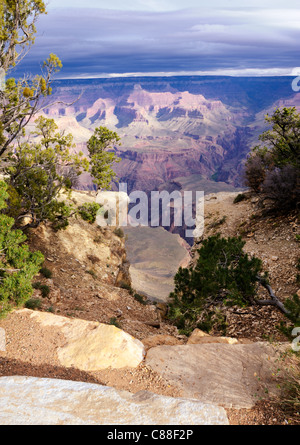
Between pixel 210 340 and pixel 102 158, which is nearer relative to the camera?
pixel 210 340

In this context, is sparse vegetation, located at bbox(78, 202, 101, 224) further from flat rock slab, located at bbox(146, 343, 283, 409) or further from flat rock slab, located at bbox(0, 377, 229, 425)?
flat rock slab, located at bbox(0, 377, 229, 425)

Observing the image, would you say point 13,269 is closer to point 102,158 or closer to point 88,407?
point 88,407

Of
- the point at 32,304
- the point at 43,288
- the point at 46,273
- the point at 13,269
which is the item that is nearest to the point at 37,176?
the point at 46,273

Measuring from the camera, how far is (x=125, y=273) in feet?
89.8

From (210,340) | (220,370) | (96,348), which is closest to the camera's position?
(220,370)

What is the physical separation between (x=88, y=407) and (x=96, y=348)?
330cm

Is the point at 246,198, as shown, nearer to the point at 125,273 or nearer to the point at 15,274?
the point at 125,273

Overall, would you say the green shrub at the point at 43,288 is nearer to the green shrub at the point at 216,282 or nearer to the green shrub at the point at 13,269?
the green shrub at the point at 13,269

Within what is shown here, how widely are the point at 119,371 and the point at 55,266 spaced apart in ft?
43.7

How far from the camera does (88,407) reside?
4613 mm

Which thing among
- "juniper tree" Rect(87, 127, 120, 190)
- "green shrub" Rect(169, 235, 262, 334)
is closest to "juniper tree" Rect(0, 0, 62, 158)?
"green shrub" Rect(169, 235, 262, 334)

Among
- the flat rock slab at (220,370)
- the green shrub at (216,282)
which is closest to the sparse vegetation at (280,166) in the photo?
the green shrub at (216,282)

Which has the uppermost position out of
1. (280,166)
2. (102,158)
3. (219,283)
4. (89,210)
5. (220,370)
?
(102,158)

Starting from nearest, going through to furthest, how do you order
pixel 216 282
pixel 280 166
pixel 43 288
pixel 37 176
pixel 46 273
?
pixel 216 282, pixel 43 288, pixel 46 273, pixel 37 176, pixel 280 166
